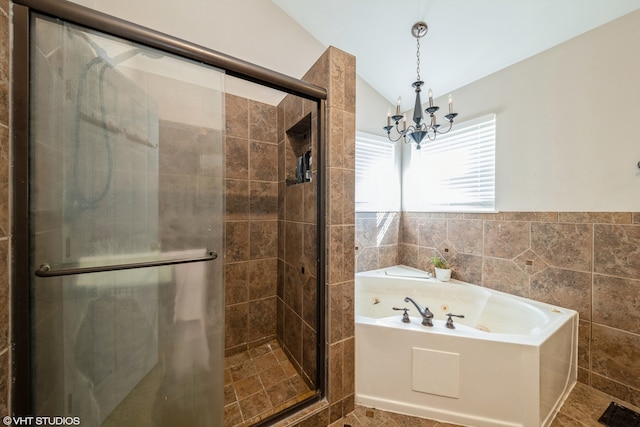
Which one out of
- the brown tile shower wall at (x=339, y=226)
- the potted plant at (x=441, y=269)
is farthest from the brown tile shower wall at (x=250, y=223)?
the potted plant at (x=441, y=269)

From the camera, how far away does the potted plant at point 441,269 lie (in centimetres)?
208

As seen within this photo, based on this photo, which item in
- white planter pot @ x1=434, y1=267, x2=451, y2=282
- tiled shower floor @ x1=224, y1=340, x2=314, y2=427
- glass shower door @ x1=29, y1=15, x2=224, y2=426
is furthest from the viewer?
white planter pot @ x1=434, y1=267, x2=451, y2=282

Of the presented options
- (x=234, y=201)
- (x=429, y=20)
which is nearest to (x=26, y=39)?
(x=234, y=201)

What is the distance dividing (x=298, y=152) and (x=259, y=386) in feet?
5.77

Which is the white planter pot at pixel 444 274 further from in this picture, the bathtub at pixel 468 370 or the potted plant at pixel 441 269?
the bathtub at pixel 468 370

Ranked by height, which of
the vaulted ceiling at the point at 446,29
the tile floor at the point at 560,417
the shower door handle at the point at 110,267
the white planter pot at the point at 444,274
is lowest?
the tile floor at the point at 560,417

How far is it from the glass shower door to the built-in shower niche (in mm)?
762

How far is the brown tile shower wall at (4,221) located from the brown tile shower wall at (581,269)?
2723 mm

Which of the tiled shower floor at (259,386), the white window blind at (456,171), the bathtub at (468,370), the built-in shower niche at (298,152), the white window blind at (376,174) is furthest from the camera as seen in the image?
the white window blind at (376,174)

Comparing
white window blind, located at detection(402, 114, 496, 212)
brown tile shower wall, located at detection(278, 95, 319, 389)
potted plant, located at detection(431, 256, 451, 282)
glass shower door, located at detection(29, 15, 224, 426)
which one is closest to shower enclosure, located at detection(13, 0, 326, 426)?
glass shower door, located at detection(29, 15, 224, 426)

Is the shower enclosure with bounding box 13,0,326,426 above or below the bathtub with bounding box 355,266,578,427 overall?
above

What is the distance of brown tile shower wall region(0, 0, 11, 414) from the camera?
59 cm

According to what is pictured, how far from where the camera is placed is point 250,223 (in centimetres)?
186

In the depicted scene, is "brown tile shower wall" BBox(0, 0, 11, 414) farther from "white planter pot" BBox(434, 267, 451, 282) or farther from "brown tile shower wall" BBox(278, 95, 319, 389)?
"white planter pot" BBox(434, 267, 451, 282)
